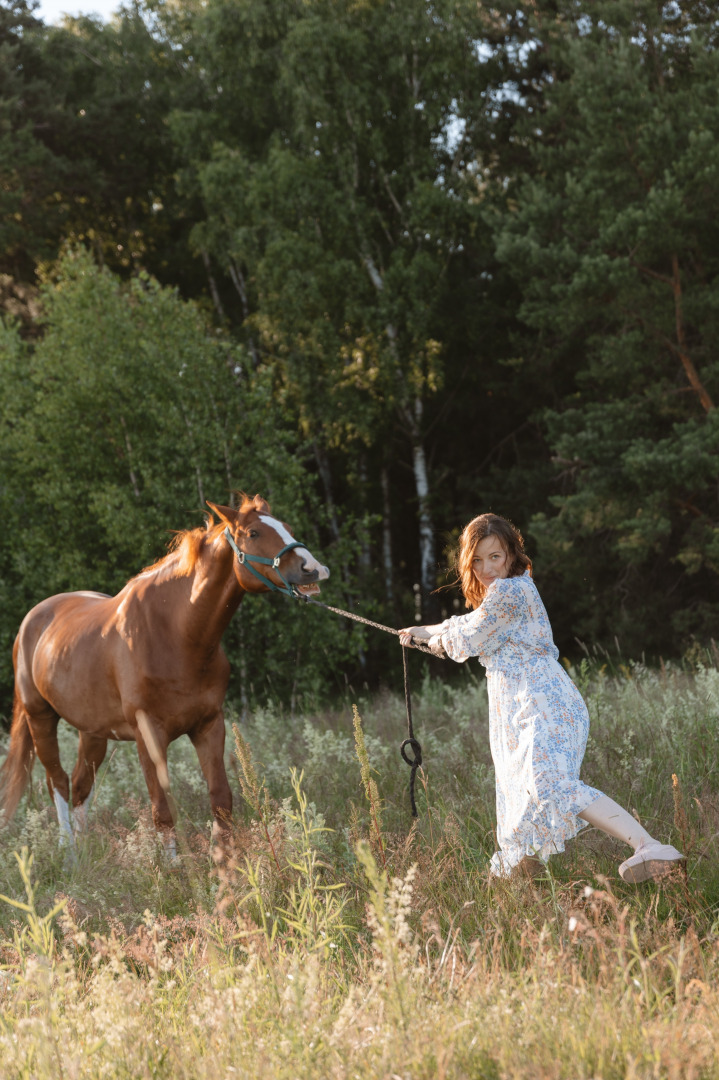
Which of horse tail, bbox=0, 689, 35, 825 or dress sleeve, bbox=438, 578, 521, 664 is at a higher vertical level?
dress sleeve, bbox=438, 578, 521, 664

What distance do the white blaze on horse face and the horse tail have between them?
2.85 meters

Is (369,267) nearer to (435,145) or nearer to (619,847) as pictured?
(435,145)

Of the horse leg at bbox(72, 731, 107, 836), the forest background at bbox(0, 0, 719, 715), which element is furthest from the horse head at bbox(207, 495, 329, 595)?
the forest background at bbox(0, 0, 719, 715)

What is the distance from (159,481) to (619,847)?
10701 millimetres

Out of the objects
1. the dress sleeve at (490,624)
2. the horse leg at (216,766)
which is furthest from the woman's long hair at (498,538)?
the horse leg at (216,766)

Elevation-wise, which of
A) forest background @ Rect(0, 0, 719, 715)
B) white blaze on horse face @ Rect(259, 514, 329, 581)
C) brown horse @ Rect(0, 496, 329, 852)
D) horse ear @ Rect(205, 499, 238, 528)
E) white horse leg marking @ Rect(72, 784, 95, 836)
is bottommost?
white horse leg marking @ Rect(72, 784, 95, 836)

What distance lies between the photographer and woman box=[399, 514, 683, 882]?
10.6 feet

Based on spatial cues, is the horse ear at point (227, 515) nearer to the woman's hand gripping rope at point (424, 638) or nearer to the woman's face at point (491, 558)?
the woman's hand gripping rope at point (424, 638)

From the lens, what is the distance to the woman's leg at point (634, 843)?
9.40 feet

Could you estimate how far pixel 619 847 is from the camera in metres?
3.56

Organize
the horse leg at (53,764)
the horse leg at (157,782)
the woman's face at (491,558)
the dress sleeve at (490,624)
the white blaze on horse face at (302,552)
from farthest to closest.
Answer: the horse leg at (53,764), the horse leg at (157,782), the white blaze on horse face at (302,552), the woman's face at (491,558), the dress sleeve at (490,624)

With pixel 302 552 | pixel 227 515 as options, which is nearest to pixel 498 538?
pixel 302 552

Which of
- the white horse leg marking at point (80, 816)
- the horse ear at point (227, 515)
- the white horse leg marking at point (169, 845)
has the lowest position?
the white horse leg marking at point (80, 816)

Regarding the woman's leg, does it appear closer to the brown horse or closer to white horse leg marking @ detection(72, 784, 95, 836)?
the brown horse
